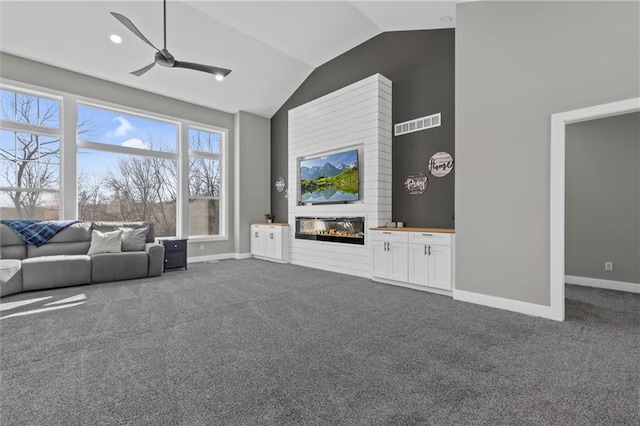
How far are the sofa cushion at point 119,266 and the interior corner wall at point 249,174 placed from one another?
2519mm

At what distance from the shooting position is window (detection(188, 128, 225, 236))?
22.9 ft

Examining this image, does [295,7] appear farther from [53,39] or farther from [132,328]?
[132,328]

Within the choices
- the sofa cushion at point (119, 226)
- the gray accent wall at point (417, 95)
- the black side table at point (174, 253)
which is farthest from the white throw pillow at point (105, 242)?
the gray accent wall at point (417, 95)

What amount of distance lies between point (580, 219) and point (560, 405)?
3973 mm

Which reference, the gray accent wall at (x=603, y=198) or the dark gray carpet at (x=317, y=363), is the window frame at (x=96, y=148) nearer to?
the dark gray carpet at (x=317, y=363)

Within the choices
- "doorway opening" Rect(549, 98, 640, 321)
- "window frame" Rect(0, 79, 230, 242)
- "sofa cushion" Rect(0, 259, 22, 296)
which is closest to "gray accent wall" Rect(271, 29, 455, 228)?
"doorway opening" Rect(549, 98, 640, 321)

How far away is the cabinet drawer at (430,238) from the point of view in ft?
13.0

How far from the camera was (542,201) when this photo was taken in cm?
319

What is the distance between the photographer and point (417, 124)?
193 inches

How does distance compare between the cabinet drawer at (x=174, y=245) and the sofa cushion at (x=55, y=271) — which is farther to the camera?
the cabinet drawer at (x=174, y=245)

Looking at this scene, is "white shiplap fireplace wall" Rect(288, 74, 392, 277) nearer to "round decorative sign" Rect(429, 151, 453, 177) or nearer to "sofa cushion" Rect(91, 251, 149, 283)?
"round decorative sign" Rect(429, 151, 453, 177)

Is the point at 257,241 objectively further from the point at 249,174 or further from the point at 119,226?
the point at 119,226

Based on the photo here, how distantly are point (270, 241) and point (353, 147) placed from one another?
2.88 meters

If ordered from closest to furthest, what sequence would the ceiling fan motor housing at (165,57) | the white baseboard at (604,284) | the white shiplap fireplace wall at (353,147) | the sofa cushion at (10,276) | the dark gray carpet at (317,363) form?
the dark gray carpet at (317,363) → the ceiling fan motor housing at (165,57) → the sofa cushion at (10,276) → the white baseboard at (604,284) → the white shiplap fireplace wall at (353,147)
